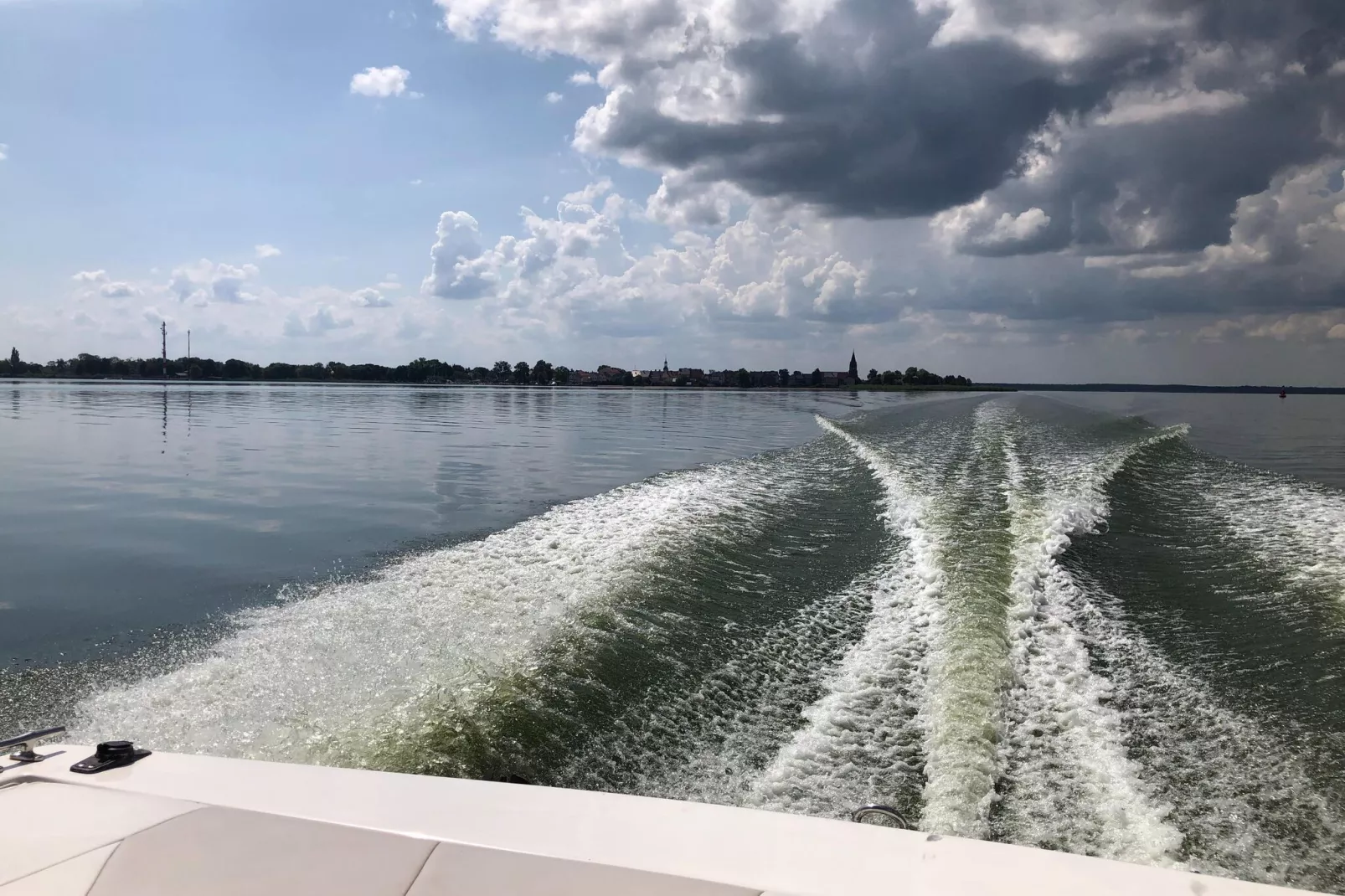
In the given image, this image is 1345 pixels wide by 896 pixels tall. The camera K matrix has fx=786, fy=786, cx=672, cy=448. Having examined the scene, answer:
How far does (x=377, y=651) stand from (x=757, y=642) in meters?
2.45

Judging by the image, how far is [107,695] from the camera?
13.8 feet

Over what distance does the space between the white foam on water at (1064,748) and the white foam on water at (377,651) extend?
9.03 ft

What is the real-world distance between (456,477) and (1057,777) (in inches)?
428

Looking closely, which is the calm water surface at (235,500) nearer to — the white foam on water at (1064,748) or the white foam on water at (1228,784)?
the white foam on water at (1064,748)

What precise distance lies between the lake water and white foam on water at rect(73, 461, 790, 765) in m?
0.03

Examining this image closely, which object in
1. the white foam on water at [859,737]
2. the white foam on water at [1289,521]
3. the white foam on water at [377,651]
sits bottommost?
the white foam on water at [859,737]

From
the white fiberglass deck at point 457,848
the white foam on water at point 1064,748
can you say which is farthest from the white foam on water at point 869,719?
the white fiberglass deck at point 457,848

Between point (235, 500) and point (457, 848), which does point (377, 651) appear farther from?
point (235, 500)

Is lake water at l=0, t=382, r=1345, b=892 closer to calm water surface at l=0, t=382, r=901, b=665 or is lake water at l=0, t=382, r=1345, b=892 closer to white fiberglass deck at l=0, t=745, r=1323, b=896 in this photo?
calm water surface at l=0, t=382, r=901, b=665

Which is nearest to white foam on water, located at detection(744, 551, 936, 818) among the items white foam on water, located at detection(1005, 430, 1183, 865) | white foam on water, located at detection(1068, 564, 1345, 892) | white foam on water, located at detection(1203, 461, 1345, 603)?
white foam on water, located at detection(1005, 430, 1183, 865)

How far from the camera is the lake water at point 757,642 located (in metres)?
3.62

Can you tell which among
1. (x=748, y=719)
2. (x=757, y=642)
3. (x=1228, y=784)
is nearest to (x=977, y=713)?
(x=1228, y=784)

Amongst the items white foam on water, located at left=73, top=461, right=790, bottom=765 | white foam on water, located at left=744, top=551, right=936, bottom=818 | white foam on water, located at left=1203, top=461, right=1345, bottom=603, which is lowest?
white foam on water, located at left=744, top=551, right=936, bottom=818

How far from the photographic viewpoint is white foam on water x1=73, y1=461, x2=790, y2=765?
382cm
